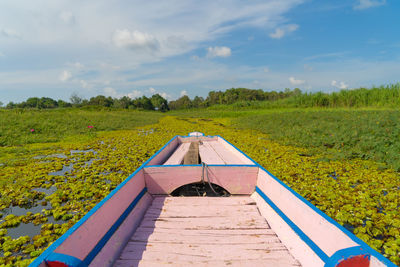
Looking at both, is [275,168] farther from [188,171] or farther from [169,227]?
[169,227]

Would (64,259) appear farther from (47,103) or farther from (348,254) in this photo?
(47,103)

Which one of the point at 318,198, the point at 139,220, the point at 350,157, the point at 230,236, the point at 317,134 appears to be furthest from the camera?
the point at 317,134

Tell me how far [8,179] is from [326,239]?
6.00 meters

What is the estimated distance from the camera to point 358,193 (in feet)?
11.3

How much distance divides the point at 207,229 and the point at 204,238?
5.2 inches

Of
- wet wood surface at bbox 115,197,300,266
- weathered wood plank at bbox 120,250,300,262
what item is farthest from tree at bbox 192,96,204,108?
weathered wood plank at bbox 120,250,300,262

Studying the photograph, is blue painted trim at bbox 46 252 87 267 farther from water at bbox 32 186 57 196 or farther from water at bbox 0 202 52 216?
water at bbox 32 186 57 196

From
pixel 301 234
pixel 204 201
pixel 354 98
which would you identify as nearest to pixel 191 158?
pixel 204 201

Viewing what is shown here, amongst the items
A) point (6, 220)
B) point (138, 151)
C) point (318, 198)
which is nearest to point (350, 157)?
point (318, 198)

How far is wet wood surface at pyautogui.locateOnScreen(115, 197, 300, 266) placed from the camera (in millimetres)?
1525

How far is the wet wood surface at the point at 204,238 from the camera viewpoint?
1.53m

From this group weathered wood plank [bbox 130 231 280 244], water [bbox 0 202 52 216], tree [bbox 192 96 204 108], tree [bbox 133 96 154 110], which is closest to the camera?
weathered wood plank [bbox 130 231 280 244]

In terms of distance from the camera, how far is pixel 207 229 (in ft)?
6.20

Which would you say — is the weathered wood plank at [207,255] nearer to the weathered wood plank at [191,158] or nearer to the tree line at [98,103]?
the weathered wood plank at [191,158]
